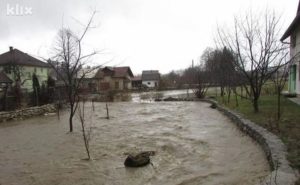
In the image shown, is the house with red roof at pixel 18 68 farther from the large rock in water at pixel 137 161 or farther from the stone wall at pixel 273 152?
the stone wall at pixel 273 152

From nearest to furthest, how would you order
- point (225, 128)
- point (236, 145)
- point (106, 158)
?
point (106, 158), point (236, 145), point (225, 128)

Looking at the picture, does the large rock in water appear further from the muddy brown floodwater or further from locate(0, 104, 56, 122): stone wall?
locate(0, 104, 56, 122): stone wall

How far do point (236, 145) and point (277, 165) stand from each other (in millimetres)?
3275

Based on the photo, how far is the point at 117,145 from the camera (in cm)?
876

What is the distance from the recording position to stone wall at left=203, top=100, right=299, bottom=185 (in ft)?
13.4

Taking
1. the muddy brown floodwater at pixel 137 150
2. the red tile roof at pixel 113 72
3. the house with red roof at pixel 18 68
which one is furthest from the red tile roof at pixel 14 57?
the muddy brown floodwater at pixel 137 150

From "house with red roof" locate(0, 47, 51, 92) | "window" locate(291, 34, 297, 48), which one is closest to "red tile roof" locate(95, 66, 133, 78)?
"house with red roof" locate(0, 47, 51, 92)

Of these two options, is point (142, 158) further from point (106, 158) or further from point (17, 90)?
point (17, 90)

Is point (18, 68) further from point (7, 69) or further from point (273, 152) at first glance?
point (273, 152)

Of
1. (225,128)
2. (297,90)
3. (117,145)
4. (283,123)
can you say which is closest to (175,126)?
(225,128)

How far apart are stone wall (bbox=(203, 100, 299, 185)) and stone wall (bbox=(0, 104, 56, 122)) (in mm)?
13077

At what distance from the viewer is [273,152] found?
18.3ft

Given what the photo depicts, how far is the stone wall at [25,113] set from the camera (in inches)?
619

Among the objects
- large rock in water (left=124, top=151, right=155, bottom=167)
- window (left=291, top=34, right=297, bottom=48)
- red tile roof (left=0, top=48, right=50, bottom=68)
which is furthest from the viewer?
red tile roof (left=0, top=48, right=50, bottom=68)
